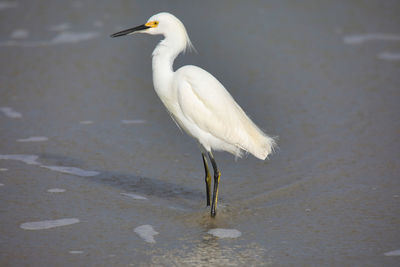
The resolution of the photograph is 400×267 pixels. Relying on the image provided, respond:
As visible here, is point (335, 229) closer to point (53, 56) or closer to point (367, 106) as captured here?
point (367, 106)

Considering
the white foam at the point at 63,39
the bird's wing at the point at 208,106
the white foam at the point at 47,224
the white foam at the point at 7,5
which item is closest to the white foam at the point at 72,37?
the white foam at the point at 63,39

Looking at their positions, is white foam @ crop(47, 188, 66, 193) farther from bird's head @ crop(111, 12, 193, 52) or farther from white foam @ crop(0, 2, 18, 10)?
white foam @ crop(0, 2, 18, 10)

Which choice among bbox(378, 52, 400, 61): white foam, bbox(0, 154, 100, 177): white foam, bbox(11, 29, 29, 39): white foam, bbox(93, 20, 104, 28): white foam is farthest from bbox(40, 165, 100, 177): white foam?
bbox(93, 20, 104, 28): white foam

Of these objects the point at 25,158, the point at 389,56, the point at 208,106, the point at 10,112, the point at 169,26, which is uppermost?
the point at 169,26

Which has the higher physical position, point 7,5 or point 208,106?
point 7,5

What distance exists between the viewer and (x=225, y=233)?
434 cm

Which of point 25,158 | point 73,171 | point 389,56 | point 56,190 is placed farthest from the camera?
point 389,56

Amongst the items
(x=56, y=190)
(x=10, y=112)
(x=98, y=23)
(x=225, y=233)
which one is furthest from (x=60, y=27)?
(x=225, y=233)

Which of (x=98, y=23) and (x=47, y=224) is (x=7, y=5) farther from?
(x=47, y=224)

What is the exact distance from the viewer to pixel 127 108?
6863mm

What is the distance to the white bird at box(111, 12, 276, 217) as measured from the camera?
462cm

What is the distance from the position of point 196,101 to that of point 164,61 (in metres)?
0.37

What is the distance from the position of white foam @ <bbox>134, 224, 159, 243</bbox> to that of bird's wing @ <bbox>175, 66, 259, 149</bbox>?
83 cm

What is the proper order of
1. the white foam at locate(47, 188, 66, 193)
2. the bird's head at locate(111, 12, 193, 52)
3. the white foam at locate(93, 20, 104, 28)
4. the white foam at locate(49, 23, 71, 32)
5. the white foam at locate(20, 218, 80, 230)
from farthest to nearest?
the white foam at locate(93, 20, 104, 28) → the white foam at locate(49, 23, 71, 32) → the white foam at locate(47, 188, 66, 193) → the bird's head at locate(111, 12, 193, 52) → the white foam at locate(20, 218, 80, 230)
